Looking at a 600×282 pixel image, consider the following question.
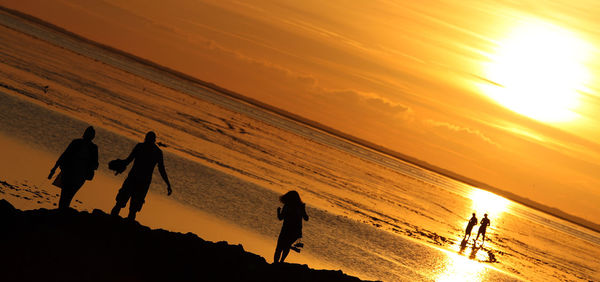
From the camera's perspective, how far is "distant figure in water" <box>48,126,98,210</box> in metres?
11.8

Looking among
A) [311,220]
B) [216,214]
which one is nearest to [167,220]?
[216,214]

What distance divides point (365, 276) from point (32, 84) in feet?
104

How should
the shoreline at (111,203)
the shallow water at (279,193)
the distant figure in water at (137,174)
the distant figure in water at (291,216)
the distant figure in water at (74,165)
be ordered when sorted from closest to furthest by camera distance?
the distant figure in water at (74,165)
the distant figure in water at (137,174)
the distant figure in water at (291,216)
the shoreline at (111,203)
the shallow water at (279,193)

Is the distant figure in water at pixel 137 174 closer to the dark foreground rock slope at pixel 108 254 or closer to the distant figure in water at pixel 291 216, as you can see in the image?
the dark foreground rock slope at pixel 108 254

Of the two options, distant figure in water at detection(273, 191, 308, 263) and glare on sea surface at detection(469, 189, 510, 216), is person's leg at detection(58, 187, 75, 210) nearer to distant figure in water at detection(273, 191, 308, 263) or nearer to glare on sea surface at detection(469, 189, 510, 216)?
distant figure in water at detection(273, 191, 308, 263)

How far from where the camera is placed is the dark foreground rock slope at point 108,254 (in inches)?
368

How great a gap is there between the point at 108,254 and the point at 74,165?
2131 millimetres

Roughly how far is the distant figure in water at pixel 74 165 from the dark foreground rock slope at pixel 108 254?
0.66m

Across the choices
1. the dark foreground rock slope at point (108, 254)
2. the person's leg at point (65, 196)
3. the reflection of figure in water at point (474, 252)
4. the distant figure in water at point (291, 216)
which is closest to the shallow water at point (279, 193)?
the reflection of figure in water at point (474, 252)

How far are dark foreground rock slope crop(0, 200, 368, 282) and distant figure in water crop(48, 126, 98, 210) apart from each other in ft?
2.15

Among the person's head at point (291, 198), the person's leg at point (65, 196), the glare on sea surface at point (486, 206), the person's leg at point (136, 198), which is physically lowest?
the person's leg at point (65, 196)

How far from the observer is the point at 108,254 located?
34.3 ft

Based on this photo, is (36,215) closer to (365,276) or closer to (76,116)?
(365,276)

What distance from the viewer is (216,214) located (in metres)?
19.9
